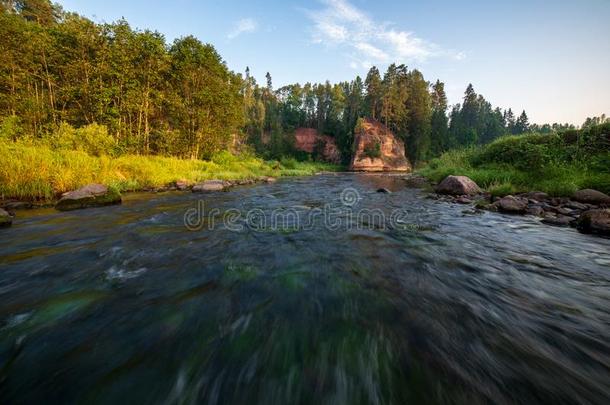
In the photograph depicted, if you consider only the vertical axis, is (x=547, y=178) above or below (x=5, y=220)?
above

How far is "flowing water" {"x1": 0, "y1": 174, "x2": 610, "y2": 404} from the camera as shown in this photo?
5.34 ft

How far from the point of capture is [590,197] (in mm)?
6949

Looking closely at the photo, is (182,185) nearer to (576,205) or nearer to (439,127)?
(576,205)

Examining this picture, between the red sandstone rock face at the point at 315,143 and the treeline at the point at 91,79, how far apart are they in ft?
130

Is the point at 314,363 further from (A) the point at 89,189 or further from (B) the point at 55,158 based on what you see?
(B) the point at 55,158

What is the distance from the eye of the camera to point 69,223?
534cm

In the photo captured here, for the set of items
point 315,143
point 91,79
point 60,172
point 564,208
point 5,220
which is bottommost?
point 5,220

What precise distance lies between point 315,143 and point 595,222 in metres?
55.8

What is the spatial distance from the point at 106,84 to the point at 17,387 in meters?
19.9

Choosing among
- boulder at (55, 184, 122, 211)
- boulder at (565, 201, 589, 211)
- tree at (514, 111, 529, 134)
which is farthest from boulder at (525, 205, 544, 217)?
tree at (514, 111, 529, 134)

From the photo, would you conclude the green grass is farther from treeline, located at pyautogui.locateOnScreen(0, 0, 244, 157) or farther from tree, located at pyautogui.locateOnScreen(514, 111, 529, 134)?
tree, located at pyautogui.locateOnScreen(514, 111, 529, 134)

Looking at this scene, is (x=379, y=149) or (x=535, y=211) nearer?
(x=535, y=211)

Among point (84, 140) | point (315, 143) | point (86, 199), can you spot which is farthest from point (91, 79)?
point (315, 143)

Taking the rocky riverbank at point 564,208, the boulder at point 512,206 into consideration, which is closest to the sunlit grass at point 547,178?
the rocky riverbank at point 564,208
